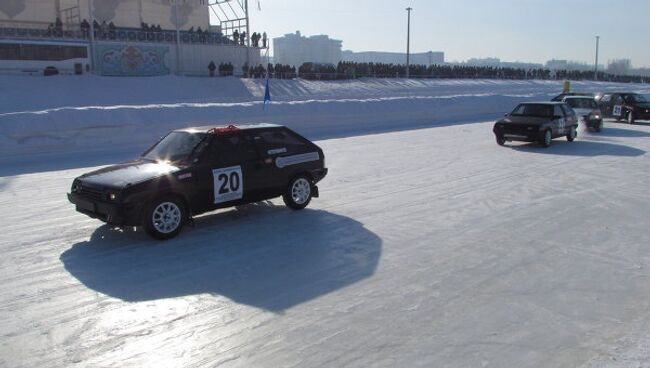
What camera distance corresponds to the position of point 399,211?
8.71m

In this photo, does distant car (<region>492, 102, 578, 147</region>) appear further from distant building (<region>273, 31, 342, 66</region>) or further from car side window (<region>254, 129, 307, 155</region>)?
distant building (<region>273, 31, 342, 66</region>)

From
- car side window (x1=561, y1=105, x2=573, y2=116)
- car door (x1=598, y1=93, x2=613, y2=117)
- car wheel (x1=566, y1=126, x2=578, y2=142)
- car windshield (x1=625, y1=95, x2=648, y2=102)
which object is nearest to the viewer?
car side window (x1=561, y1=105, x2=573, y2=116)

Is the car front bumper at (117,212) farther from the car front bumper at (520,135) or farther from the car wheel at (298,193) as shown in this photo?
the car front bumper at (520,135)

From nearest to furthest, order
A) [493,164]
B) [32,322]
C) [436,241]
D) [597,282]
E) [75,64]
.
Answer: [32,322] < [597,282] < [436,241] < [493,164] < [75,64]

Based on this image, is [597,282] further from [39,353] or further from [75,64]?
[75,64]

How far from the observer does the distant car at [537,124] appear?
16188 mm

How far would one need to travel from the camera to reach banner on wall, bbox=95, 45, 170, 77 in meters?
33.7

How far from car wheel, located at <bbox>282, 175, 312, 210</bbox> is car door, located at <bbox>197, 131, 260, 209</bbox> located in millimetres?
686

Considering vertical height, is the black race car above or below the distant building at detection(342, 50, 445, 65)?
below

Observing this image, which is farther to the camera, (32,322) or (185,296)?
(185,296)

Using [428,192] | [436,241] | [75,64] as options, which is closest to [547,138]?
[428,192]

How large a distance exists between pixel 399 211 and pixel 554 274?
317 centimetres

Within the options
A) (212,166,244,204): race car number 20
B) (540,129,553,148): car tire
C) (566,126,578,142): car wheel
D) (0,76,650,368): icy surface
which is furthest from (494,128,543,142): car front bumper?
(212,166,244,204): race car number 20

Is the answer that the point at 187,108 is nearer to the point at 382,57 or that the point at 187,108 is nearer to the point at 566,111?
the point at 566,111
